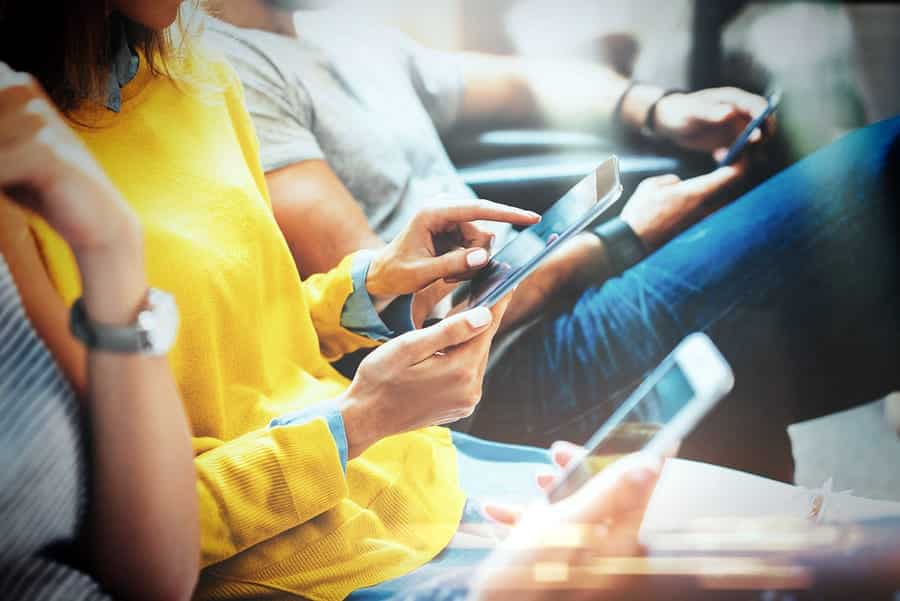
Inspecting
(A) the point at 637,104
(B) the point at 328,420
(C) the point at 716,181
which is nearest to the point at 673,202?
(C) the point at 716,181

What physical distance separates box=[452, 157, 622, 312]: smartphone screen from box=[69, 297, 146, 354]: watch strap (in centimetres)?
28

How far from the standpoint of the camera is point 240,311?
56 cm

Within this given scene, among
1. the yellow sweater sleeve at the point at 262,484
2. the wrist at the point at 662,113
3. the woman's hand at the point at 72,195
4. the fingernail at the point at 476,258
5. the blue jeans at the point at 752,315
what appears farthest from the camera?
the wrist at the point at 662,113

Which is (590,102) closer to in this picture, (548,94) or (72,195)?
(548,94)

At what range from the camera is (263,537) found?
1.71 ft

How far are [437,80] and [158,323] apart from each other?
52 cm

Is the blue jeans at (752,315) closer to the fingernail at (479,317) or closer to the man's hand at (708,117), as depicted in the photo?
the man's hand at (708,117)

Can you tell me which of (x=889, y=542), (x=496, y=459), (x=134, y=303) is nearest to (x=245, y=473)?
(x=134, y=303)

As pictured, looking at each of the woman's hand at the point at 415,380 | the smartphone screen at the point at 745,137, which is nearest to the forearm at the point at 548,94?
the smartphone screen at the point at 745,137

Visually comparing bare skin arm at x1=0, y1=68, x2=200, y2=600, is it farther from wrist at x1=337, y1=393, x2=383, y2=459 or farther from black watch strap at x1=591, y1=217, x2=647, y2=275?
black watch strap at x1=591, y1=217, x2=647, y2=275

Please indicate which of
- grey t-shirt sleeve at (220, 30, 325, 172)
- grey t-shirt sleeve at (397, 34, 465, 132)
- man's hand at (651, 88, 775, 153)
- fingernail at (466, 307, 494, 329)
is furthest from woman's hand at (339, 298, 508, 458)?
man's hand at (651, 88, 775, 153)

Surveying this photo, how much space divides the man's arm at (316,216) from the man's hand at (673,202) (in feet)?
1.09

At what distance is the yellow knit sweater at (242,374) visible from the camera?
507mm

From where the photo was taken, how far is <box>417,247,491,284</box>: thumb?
0.63 meters
